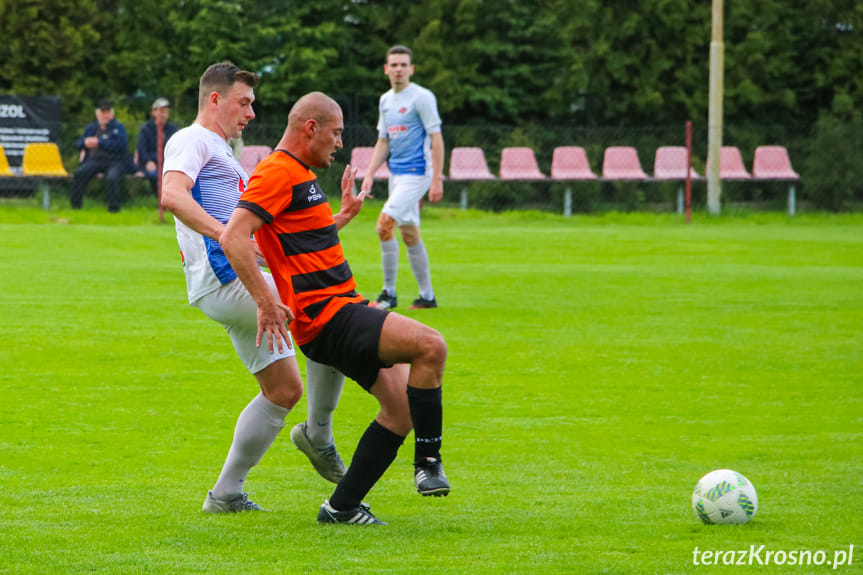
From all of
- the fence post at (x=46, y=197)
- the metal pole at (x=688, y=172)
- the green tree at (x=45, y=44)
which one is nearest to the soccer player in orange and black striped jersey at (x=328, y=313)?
the fence post at (x=46, y=197)

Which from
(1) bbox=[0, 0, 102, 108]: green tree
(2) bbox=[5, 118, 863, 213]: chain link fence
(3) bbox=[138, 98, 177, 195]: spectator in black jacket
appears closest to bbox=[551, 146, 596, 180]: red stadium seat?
(2) bbox=[5, 118, 863, 213]: chain link fence

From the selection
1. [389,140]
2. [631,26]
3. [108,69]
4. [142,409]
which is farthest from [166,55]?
[142,409]

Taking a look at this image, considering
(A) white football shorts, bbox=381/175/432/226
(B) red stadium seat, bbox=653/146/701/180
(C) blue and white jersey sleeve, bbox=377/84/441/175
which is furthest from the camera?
(B) red stadium seat, bbox=653/146/701/180

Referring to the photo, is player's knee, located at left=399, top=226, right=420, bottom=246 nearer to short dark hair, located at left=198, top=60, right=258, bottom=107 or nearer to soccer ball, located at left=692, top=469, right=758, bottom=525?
short dark hair, located at left=198, top=60, right=258, bottom=107

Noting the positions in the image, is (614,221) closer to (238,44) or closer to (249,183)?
(238,44)

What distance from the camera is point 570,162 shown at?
92.1 feet

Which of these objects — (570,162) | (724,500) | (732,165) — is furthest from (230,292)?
(732,165)

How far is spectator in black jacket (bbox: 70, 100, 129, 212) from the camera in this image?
22922 mm

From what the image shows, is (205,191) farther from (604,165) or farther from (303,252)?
(604,165)

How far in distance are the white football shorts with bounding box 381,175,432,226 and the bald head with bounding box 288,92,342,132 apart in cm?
732

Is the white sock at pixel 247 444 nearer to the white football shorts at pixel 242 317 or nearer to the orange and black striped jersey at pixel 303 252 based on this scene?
the white football shorts at pixel 242 317

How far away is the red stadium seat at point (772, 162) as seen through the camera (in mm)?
28844

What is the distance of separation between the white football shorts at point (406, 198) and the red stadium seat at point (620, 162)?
51.3 ft

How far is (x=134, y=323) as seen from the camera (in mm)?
11406
